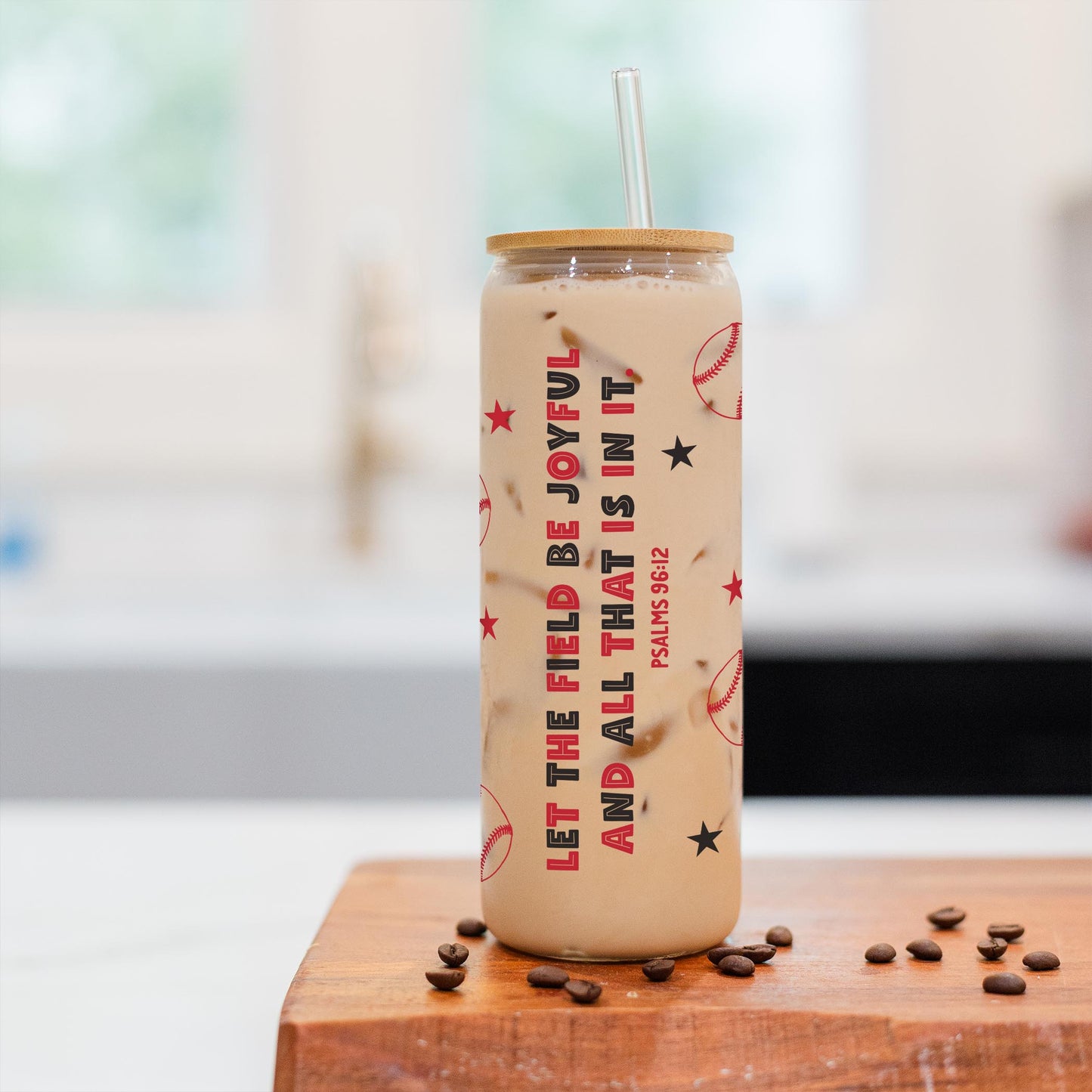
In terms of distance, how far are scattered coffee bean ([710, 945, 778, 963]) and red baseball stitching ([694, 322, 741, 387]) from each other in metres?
0.22

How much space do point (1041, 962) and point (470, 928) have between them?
0.74 feet

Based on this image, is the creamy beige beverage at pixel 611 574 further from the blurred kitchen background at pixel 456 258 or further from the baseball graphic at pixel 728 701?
the blurred kitchen background at pixel 456 258

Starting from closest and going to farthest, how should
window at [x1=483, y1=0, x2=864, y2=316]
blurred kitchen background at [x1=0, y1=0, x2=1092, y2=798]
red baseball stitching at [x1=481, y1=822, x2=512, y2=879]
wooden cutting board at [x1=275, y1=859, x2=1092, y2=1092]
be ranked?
wooden cutting board at [x1=275, y1=859, x2=1092, y2=1092], red baseball stitching at [x1=481, y1=822, x2=512, y2=879], blurred kitchen background at [x1=0, y1=0, x2=1092, y2=798], window at [x1=483, y1=0, x2=864, y2=316]

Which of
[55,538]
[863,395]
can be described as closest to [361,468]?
[55,538]

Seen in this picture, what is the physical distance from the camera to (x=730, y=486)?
56 centimetres

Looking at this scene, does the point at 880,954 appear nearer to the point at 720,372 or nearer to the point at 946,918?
the point at 946,918

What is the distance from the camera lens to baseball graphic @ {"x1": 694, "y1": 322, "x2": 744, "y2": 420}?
54 centimetres

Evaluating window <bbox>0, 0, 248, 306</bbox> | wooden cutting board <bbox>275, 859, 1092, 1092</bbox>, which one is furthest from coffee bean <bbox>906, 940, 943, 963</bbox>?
window <bbox>0, 0, 248, 306</bbox>

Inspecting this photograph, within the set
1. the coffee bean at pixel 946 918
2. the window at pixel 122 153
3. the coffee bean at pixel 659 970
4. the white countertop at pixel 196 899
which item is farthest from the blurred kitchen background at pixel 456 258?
the coffee bean at pixel 659 970

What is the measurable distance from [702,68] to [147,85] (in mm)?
930

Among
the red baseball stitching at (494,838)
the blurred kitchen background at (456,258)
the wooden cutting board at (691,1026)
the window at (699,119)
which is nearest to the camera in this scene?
the wooden cutting board at (691,1026)

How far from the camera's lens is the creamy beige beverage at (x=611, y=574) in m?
0.53

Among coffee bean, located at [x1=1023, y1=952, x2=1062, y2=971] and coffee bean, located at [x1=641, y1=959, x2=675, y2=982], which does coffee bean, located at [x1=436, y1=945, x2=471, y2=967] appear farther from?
coffee bean, located at [x1=1023, y1=952, x2=1062, y2=971]

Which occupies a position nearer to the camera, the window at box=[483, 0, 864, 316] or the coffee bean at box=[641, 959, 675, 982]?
the coffee bean at box=[641, 959, 675, 982]
